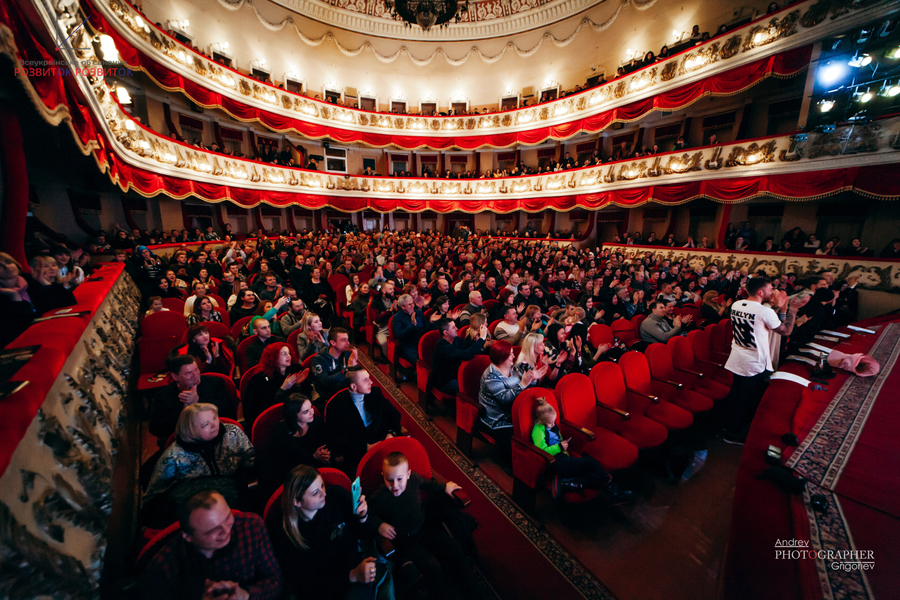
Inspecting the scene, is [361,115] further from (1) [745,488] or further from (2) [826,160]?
(1) [745,488]

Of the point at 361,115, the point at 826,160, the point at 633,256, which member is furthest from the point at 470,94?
the point at 826,160

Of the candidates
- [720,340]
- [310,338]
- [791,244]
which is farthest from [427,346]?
[791,244]

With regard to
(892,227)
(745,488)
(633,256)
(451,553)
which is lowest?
(451,553)

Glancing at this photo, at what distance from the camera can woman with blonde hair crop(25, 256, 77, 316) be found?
2320 millimetres

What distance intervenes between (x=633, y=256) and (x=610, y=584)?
40.1ft

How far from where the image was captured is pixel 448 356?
3154 mm

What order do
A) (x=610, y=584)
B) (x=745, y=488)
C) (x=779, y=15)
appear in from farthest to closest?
(x=779, y=15) < (x=610, y=584) < (x=745, y=488)

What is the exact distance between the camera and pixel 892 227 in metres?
8.22

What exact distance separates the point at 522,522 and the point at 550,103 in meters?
16.1

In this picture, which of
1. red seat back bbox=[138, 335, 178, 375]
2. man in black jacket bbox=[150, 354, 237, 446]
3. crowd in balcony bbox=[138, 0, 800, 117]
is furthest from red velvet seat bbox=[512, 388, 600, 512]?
crowd in balcony bbox=[138, 0, 800, 117]

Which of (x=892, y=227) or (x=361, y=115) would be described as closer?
(x=892, y=227)

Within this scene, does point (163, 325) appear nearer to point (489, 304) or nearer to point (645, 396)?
point (489, 304)

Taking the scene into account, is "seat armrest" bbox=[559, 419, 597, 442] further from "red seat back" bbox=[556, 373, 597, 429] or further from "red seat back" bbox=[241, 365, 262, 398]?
"red seat back" bbox=[241, 365, 262, 398]

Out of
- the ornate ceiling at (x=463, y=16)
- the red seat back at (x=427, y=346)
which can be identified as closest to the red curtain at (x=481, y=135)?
the ornate ceiling at (x=463, y=16)
